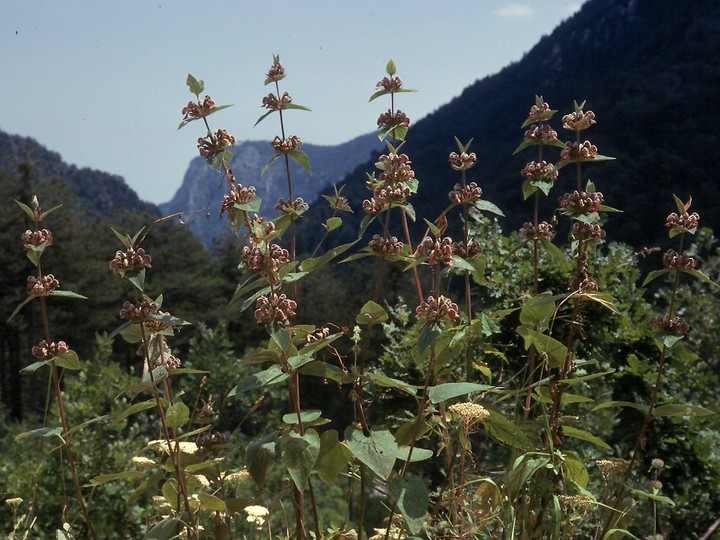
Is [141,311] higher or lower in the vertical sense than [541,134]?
lower

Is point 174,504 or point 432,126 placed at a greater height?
point 432,126

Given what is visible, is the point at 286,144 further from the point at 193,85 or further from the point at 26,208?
the point at 26,208

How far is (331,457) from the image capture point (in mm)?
1074

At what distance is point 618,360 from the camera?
303 centimetres

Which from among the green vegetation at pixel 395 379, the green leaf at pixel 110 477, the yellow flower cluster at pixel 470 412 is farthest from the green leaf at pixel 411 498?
the green leaf at pixel 110 477

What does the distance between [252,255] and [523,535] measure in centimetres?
69

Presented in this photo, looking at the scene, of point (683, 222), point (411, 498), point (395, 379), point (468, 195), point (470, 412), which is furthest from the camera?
point (395, 379)

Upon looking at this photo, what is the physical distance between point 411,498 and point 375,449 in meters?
0.10

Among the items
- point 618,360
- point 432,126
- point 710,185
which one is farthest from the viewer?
point 432,126

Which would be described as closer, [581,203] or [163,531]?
[163,531]

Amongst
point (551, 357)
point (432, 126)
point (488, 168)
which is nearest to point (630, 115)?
point (488, 168)

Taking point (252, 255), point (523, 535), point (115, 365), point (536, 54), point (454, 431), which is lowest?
point (115, 365)

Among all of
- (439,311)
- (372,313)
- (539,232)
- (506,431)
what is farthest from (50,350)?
(539,232)

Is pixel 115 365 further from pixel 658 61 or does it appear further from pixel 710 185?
pixel 658 61
